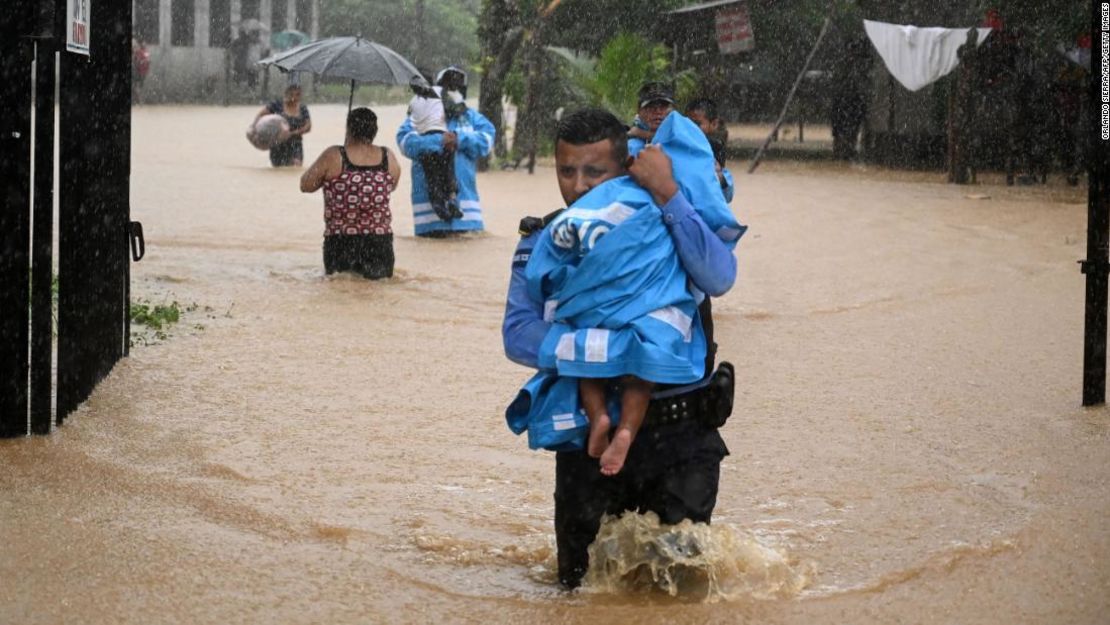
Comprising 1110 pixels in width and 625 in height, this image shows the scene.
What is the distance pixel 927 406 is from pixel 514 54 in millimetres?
17812

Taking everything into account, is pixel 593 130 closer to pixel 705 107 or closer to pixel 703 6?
pixel 705 107

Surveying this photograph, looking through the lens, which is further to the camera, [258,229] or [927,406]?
[258,229]

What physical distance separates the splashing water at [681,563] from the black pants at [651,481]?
A: 41 mm

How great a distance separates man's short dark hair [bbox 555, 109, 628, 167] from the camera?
427 cm

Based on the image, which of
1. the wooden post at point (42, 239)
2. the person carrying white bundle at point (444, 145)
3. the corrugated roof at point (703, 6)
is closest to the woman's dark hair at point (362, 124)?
the person carrying white bundle at point (444, 145)

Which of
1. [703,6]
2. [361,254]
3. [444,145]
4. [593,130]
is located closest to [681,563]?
[593,130]

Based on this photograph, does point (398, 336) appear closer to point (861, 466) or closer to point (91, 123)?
point (91, 123)

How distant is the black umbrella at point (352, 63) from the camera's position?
14875 millimetres

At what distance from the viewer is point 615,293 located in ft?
13.6

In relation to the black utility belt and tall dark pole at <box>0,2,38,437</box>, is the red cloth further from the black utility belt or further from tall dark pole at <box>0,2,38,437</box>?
the black utility belt

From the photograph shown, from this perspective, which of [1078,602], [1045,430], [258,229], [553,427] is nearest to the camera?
[553,427]

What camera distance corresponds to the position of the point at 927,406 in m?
7.92

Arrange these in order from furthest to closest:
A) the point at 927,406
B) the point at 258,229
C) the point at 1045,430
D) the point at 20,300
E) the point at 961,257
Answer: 1. the point at 258,229
2. the point at 961,257
3. the point at 927,406
4. the point at 1045,430
5. the point at 20,300

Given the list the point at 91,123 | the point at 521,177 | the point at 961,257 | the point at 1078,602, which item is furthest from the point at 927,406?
the point at 521,177
